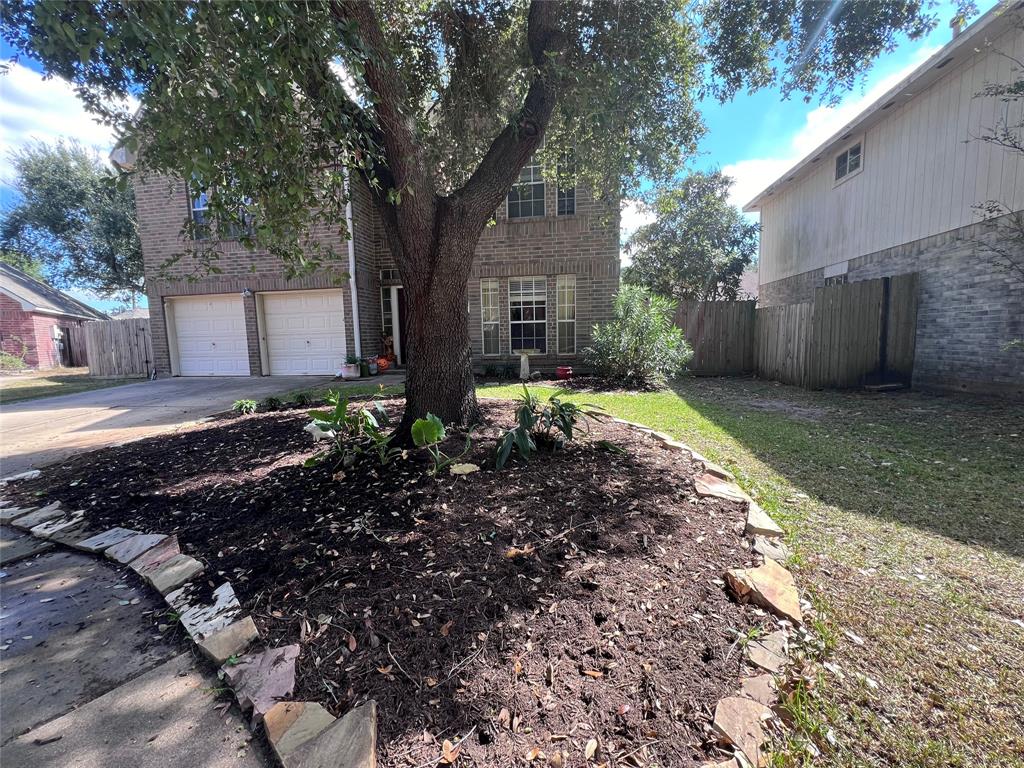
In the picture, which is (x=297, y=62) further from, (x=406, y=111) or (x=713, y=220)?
(x=713, y=220)

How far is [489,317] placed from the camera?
11.1 metres

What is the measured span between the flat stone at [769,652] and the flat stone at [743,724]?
197 mm

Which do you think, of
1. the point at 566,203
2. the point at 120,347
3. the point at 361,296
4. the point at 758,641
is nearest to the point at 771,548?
the point at 758,641

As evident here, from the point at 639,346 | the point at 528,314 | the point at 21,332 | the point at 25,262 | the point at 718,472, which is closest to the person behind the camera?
the point at 718,472

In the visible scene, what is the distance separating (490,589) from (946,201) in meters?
10.4

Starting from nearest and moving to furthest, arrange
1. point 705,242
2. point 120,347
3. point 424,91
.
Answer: point 424,91 → point 120,347 → point 705,242

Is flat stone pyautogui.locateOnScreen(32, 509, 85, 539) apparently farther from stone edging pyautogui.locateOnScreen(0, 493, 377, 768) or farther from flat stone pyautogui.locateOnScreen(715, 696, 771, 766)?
flat stone pyautogui.locateOnScreen(715, 696, 771, 766)

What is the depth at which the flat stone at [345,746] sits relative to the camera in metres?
1.28

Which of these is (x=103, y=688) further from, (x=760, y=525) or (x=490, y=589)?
(x=760, y=525)

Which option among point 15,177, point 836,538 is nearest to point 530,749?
point 836,538

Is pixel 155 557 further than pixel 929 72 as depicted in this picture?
No

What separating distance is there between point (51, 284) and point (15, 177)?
5.24 meters

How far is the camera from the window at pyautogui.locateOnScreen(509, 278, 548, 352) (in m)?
10.8

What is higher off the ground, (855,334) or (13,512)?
(855,334)
